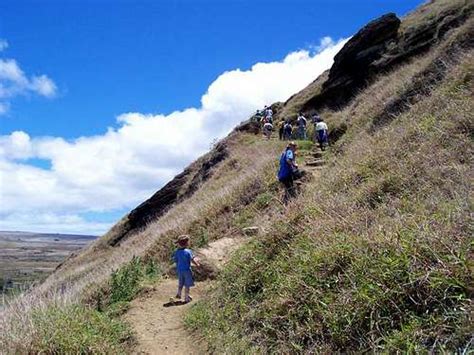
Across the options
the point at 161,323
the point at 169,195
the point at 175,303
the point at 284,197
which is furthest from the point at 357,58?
the point at 161,323

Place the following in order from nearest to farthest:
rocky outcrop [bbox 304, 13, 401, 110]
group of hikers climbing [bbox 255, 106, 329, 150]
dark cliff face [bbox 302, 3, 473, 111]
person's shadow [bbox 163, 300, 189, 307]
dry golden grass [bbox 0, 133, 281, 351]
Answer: dry golden grass [bbox 0, 133, 281, 351] → person's shadow [bbox 163, 300, 189, 307] → group of hikers climbing [bbox 255, 106, 329, 150] → dark cliff face [bbox 302, 3, 473, 111] → rocky outcrop [bbox 304, 13, 401, 110]

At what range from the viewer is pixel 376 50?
24.1 m

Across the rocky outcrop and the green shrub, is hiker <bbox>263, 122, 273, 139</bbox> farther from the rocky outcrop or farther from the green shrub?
the green shrub

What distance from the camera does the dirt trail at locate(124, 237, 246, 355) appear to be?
6.86 metres

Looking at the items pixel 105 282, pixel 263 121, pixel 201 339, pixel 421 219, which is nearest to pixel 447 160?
pixel 421 219

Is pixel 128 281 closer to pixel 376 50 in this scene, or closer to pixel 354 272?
pixel 354 272

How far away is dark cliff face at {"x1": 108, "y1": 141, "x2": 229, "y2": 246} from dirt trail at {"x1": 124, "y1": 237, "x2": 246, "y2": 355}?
15.0 meters

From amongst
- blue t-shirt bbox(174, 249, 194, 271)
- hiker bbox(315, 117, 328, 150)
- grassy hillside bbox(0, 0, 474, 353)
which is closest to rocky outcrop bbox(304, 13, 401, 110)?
hiker bbox(315, 117, 328, 150)

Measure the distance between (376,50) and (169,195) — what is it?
589 inches

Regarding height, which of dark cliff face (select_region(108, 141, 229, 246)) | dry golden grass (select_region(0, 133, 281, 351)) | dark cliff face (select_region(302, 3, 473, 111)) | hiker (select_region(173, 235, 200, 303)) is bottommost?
hiker (select_region(173, 235, 200, 303))

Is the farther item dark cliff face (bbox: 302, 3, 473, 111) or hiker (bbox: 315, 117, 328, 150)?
dark cliff face (bbox: 302, 3, 473, 111)

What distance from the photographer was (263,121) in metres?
28.8

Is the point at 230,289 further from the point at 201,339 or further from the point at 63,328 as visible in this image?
the point at 63,328

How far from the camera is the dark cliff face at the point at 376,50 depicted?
68.7 feet
